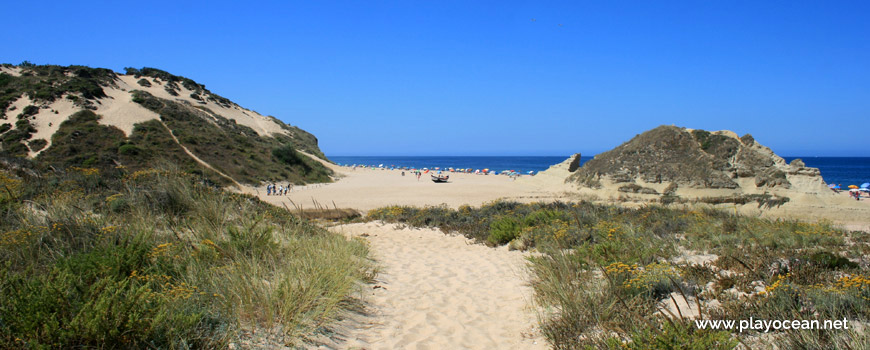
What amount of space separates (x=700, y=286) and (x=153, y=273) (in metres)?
5.71

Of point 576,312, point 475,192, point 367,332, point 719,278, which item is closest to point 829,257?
point 719,278

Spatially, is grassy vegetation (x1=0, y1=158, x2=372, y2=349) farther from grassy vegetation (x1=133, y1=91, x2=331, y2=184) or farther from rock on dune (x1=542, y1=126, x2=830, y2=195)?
grassy vegetation (x1=133, y1=91, x2=331, y2=184)

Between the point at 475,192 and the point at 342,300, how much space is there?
2331 centimetres

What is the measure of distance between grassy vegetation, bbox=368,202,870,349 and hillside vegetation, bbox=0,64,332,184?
78.5 feet

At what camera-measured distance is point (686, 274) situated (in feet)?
15.8

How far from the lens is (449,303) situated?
5.31m

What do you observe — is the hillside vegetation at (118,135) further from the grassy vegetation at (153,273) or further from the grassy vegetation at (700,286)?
the grassy vegetation at (700,286)

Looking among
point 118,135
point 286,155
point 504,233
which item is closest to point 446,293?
point 504,233

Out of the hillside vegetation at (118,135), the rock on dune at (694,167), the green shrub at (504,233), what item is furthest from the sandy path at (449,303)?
the hillside vegetation at (118,135)

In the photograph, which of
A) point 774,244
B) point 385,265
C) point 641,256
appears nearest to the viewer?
point 641,256

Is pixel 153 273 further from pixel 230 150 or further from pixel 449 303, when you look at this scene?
pixel 230 150

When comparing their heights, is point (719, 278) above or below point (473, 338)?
above

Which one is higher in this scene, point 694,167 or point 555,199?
point 694,167

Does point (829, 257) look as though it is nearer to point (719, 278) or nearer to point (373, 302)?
point (719, 278)
